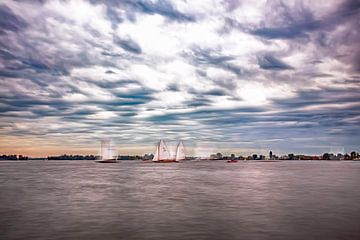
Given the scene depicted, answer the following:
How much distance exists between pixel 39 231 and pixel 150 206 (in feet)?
51.3

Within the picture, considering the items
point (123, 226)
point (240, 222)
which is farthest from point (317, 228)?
point (123, 226)

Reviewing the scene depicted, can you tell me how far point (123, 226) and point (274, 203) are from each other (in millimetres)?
21667

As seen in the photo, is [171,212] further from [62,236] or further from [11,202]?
[11,202]

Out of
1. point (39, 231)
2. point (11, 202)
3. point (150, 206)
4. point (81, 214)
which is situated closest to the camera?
point (39, 231)

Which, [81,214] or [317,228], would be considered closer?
[317,228]

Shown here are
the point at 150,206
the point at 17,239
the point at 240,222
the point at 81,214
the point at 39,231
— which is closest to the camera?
the point at 17,239

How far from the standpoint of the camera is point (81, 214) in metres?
34.7

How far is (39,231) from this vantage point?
89.9 ft

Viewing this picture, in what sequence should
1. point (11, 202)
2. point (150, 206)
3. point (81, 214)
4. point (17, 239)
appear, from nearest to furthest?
point (17, 239)
point (81, 214)
point (150, 206)
point (11, 202)

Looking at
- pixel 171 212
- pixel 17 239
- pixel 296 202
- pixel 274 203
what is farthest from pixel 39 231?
pixel 296 202

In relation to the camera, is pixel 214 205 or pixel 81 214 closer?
pixel 81 214

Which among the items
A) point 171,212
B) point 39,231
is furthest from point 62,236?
point 171,212

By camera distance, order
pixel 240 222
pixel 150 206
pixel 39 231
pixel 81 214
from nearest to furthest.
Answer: pixel 39 231 → pixel 240 222 → pixel 81 214 → pixel 150 206

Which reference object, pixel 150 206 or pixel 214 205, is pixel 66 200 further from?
pixel 214 205
